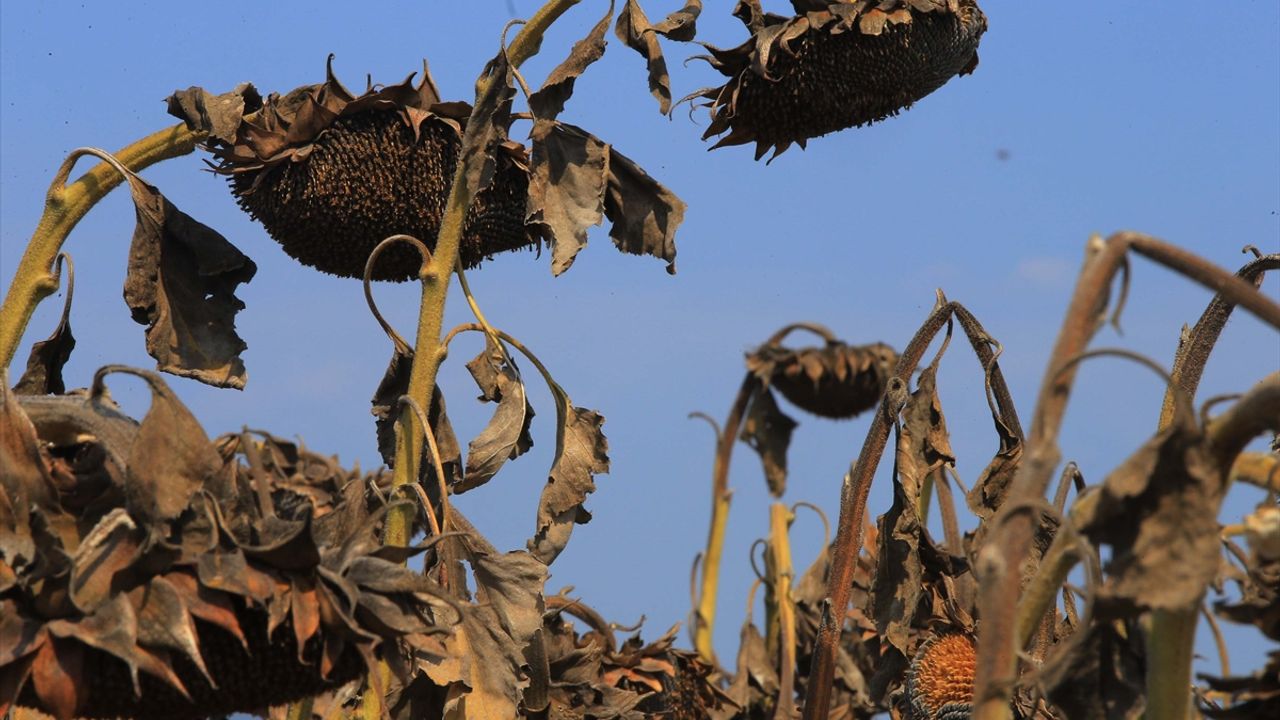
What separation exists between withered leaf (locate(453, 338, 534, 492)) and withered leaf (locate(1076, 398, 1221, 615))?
2.16 m

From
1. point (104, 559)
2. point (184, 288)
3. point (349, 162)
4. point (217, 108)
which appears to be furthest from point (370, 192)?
point (104, 559)

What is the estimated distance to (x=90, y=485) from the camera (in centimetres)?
205

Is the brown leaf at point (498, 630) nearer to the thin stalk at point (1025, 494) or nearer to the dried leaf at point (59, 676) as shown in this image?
the dried leaf at point (59, 676)

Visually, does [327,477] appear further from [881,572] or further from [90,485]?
[90,485]

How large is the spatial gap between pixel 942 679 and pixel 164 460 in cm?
191

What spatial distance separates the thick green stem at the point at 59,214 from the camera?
331cm

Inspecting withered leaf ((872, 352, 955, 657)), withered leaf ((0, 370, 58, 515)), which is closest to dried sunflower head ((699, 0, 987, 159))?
withered leaf ((872, 352, 955, 657))

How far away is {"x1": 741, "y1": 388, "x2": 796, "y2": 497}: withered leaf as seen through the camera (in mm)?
6336

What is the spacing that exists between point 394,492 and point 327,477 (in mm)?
1664

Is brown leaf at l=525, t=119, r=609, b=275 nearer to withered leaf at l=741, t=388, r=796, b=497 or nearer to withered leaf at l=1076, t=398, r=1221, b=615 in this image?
withered leaf at l=1076, t=398, r=1221, b=615

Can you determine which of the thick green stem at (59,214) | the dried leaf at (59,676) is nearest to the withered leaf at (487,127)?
the thick green stem at (59,214)

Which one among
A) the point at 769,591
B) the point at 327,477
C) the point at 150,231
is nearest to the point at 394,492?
the point at 150,231

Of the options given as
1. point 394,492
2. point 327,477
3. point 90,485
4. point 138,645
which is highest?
point 327,477

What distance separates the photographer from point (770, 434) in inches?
255
